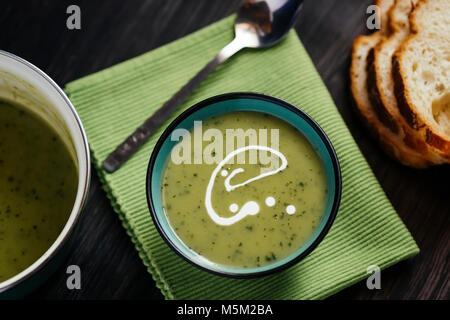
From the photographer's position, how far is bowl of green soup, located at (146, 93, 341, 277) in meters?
1.34

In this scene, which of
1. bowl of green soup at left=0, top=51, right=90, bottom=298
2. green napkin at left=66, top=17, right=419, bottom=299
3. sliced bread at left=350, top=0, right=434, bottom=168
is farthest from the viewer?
sliced bread at left=350, top=0, right=434, bottom=168

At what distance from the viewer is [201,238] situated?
1344 mm

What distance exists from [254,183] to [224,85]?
14.6 inches

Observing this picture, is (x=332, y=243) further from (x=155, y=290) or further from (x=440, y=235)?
(x=155, y=290)

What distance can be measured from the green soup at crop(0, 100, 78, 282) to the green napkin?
20 cm

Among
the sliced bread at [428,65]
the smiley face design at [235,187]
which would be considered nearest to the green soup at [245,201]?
the smiley face design at [235,187]

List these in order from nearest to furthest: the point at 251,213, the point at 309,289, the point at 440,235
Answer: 1. the point at 251,213
2. the point at 309,289
3. the point at 440,235

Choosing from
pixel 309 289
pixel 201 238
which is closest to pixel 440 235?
pixel 309 289

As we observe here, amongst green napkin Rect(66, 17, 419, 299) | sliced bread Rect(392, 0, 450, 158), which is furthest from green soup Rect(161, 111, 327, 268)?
sliced bread Rect(392, 0, 450, 158)

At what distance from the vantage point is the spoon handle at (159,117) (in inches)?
59.6

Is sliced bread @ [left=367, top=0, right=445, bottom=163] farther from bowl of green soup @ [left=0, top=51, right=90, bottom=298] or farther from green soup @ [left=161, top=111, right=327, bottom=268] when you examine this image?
bowl of green soup @ [left=0, top=51, right=90, bottom=298]

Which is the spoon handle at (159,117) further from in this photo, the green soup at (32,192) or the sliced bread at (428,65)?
the sliced bread at (428,65)

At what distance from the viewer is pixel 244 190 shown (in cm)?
135

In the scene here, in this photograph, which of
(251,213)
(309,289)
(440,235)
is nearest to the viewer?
(251,213)
